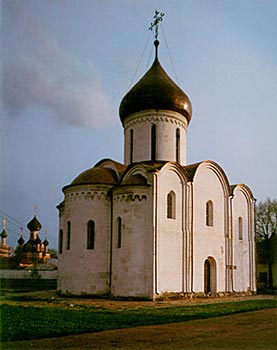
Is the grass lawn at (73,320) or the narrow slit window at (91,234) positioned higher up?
the narrow slit window at (91,234)

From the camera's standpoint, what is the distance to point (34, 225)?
5072 centimetres

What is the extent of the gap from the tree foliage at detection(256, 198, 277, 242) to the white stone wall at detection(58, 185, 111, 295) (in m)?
18.8

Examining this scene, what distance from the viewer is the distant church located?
20.1 metres

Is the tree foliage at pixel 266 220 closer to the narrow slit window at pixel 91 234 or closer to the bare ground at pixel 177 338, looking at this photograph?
the narrow slit window at pixel 91 234

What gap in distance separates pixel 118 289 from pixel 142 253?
2037mm

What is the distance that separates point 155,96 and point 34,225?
31.8 metres

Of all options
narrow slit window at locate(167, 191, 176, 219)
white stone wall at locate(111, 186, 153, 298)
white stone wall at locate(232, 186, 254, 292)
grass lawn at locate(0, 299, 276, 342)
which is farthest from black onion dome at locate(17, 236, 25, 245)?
grass lawn at locate(0, 299, 276, 342)

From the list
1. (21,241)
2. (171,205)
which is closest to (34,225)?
(21,241)

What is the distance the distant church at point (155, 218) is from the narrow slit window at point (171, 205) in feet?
0.16

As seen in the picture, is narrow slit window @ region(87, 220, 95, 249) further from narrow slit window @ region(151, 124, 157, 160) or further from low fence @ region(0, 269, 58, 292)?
low fence @ region(0, 269, 58, 292)

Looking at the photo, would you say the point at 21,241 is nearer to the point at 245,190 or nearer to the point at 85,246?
the point at 85,246

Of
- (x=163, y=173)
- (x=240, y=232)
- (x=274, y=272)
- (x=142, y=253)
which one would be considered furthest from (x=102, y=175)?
(x=274, y=272)

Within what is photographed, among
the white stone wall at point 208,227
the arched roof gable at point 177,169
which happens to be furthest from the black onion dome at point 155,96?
the arched roof gable at point 177,169

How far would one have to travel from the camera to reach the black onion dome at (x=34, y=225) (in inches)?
1996
